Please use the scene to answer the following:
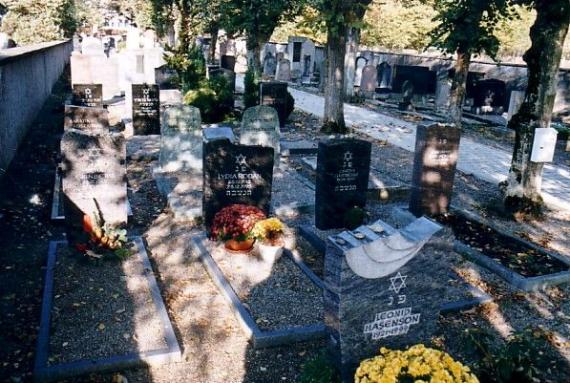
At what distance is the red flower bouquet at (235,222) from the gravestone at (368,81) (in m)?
19.5

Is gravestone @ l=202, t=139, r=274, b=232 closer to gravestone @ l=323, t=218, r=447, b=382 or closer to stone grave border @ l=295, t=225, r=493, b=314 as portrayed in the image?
stone grave border @ l=295, t=225, r=493, b=314

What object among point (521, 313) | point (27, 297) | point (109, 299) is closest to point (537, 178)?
point (521, 313)

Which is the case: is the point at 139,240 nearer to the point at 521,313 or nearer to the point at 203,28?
the point at 521,313

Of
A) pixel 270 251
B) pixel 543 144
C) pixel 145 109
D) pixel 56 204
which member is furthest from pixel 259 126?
pixel 543 144

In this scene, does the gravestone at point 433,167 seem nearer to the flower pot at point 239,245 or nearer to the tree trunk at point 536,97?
the tree trunk at point 536,97

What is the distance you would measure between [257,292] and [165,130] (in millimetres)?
6165

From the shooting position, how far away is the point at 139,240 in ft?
26.8

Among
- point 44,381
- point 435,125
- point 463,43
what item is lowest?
point 44,381

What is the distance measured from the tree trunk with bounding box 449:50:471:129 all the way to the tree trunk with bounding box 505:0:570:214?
7.49 meters

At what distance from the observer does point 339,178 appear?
9.09 m

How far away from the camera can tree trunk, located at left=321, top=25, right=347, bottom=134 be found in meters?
15.9

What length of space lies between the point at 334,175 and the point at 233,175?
66.7 inches

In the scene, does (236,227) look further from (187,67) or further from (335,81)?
(187,67)

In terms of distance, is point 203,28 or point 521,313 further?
point 203,28
